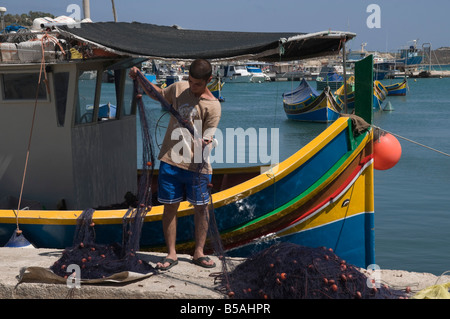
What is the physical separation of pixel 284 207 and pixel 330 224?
56 cm

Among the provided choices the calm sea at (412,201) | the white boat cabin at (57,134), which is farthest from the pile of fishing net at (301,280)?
the white boat cabin at (57,134)

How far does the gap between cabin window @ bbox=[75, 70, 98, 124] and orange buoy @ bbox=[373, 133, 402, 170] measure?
3081 millimetres

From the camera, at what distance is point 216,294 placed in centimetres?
455

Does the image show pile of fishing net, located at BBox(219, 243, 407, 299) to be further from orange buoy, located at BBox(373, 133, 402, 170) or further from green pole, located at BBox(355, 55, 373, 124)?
green pole, located at BBox(355, 55, 373, 124)

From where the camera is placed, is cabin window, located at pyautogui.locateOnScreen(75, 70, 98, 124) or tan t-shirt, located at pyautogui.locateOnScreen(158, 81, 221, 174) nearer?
tan t-shirt, located at pyautogui.locateOnScreen(158, 81, 221, 174)

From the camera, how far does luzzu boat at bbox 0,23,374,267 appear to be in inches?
233

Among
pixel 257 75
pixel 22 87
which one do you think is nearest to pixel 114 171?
pixel 22 87

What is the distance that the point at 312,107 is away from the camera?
34.3 meters

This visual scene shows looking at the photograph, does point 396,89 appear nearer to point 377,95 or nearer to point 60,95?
point 377,95

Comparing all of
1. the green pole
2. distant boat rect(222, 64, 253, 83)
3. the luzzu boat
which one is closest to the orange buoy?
the luzzu boat

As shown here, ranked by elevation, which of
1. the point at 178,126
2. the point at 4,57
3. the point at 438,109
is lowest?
the point at 438,109
